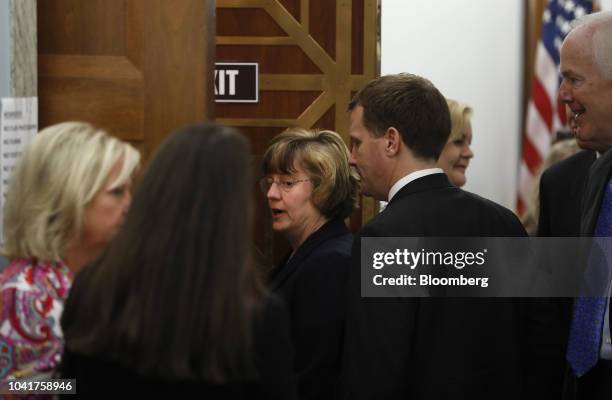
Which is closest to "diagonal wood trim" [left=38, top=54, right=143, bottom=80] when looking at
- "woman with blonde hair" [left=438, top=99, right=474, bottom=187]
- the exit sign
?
the exit sign

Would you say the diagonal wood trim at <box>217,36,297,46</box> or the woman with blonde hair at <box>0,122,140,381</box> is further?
the diagonal wood trim at <box>217,36,297,46</box>

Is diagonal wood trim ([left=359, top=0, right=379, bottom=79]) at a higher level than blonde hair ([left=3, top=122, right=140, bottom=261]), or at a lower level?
higher

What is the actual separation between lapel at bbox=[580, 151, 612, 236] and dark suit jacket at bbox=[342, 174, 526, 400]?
0.94 ft

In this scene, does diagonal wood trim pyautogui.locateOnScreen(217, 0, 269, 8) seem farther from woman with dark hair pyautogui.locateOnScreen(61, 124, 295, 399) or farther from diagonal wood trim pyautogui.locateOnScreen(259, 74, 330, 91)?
woman with dark hair pyautogui.locateOnScreen(61, 124, 295, 399)

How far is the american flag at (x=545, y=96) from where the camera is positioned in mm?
6992

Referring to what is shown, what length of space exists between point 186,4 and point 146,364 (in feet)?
5.09

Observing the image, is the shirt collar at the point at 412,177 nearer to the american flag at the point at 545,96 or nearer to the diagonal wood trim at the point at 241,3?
the diagonal wood trim at the point at 241,3

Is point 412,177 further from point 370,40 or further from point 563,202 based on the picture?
point 370,40

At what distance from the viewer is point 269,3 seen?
4617mm

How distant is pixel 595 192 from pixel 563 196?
64 cm

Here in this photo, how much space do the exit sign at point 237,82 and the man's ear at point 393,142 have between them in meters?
1.66

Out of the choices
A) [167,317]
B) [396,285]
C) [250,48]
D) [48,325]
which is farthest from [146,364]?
[250,48]

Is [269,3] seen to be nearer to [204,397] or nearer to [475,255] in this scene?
[475,255]

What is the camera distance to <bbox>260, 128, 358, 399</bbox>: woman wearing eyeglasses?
9.92 feet
